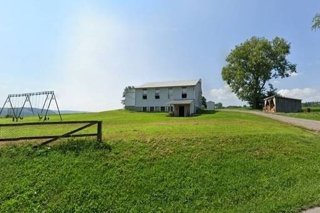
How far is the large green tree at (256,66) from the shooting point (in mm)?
65875

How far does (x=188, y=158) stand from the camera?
1209cm

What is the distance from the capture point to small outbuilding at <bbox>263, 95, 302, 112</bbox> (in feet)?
172

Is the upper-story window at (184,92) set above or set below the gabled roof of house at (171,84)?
below

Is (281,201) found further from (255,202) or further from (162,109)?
(162,109)

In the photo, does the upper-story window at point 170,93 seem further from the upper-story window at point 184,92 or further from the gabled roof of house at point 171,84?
the upper-story window at point 184,92

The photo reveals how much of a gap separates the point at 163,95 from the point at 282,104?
20.8 metres

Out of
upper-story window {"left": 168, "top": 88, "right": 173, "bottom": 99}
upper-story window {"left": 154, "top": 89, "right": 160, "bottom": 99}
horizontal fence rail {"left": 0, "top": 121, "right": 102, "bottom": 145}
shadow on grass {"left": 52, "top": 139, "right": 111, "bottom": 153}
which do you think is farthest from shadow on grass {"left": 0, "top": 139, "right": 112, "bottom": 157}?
upper-story window {"left": 154, "top": 89, "right": 160, "bottom": 99}

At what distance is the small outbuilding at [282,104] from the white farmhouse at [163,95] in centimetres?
1316

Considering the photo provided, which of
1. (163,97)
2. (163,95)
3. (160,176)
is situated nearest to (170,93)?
(163,95)

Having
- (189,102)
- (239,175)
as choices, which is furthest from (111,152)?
(189,102)

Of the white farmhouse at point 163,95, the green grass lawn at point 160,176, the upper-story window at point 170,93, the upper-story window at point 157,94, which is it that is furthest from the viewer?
the upper-story window at point 157,94

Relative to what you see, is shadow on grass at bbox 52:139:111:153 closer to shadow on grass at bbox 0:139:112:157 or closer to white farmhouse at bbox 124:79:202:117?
shadow on grass at bbox 0:139:112:157

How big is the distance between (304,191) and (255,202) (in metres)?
1.78

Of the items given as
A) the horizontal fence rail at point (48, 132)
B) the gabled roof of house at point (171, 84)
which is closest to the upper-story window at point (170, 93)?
the gabled roof of house at point (171, 84)
